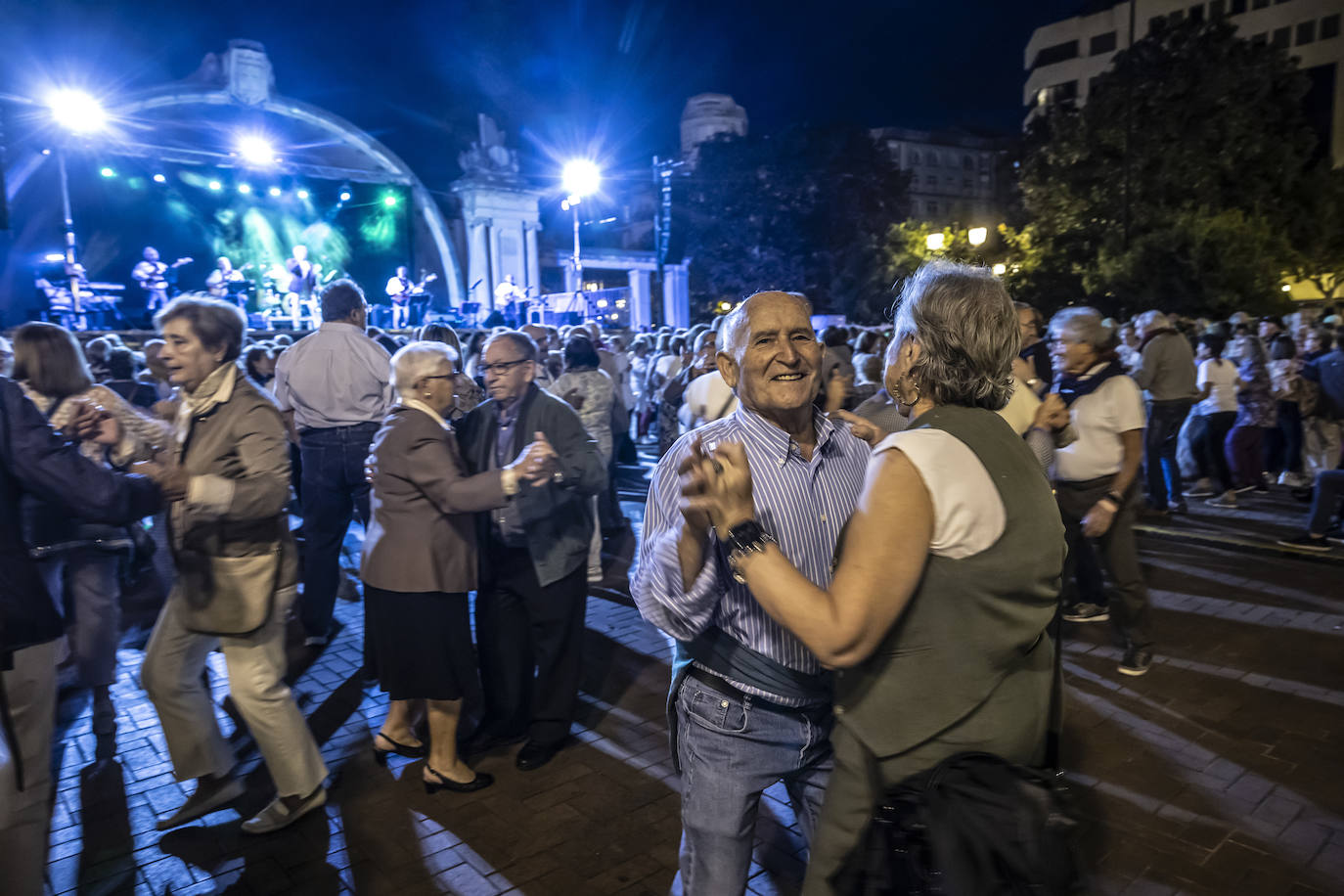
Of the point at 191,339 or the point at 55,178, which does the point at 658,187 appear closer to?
the point at 55,178

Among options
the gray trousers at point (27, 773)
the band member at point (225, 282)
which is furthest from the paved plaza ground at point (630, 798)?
the band member at point (225, 282)

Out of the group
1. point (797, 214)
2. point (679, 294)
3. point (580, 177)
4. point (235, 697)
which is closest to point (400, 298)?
point (580, 177)

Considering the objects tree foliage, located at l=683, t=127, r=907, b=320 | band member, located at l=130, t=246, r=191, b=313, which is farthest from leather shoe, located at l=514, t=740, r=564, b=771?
tree foliage, located at l=683, t=127, r=907, b=320

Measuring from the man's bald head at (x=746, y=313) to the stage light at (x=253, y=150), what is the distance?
2844 cm

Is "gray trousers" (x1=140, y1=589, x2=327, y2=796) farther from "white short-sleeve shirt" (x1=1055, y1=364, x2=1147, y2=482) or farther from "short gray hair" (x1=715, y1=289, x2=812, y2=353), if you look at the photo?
"white short-sleeve shirt" (x1=1055, y1=364, x2=1147, y2=482)

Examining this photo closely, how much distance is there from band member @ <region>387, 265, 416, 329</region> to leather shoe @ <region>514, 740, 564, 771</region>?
955 inches

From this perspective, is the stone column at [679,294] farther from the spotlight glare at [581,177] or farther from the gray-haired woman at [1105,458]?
the gray-haired woman at [1105,458]

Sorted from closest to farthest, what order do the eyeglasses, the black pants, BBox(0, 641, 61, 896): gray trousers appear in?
BBox(0, 641, 61, 896): gray trousers → the eyeglasses → the black pants

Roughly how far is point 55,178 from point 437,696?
2859 cm

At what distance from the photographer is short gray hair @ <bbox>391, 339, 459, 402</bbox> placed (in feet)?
12.0

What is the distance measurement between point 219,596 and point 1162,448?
28.7ft

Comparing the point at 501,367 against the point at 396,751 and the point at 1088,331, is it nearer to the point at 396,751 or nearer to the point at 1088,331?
the point at 396,751

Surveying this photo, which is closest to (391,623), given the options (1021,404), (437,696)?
(437,696)

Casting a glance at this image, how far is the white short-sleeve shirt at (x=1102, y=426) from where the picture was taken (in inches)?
188
